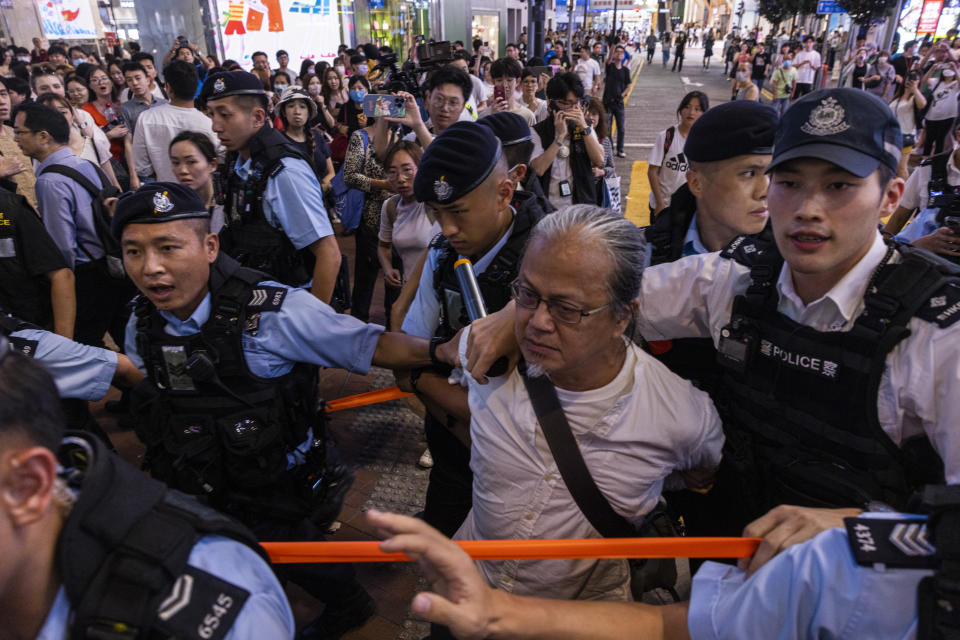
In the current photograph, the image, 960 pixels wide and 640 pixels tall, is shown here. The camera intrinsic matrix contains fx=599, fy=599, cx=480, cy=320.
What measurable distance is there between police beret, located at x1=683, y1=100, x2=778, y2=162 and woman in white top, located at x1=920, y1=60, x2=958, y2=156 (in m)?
10.8

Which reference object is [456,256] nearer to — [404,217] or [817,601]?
[404,217]

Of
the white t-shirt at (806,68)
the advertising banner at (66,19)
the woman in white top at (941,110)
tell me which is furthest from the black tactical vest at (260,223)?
the advertising banner at (66,19)

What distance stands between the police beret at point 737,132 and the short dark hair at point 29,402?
7.83ft

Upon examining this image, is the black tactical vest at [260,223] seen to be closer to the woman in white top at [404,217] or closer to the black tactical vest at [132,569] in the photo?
the woman in white top at [404,217]

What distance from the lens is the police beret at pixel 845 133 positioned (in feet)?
5.14

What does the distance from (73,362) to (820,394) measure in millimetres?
2962

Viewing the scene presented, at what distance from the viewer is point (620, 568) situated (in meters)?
1.75

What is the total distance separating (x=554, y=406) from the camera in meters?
1.70

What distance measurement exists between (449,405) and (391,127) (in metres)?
4.14

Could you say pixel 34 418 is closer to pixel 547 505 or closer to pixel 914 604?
pixel 547 505

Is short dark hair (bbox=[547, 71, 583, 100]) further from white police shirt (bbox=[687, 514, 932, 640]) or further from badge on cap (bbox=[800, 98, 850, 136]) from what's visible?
white police shirt (bbox=[687, 514, 932, 640])

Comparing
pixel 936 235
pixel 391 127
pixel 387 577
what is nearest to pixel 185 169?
pixel 391 127

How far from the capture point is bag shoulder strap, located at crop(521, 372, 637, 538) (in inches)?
65.4

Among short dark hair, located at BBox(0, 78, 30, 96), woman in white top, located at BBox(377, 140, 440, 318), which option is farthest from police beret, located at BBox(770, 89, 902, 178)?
short dark hair, located at BBox(0, 78, 30, 96)
